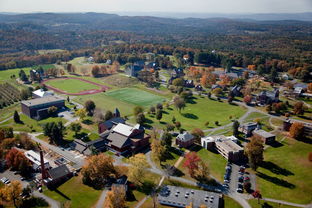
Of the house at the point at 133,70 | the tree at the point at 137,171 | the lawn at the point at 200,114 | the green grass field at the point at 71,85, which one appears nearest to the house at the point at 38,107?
the green grass field at the point at 71,85

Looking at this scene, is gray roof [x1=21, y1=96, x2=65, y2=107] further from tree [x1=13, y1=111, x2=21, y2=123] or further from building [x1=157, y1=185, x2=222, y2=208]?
building [x1=157, y1=185, x2=222, y2=208]

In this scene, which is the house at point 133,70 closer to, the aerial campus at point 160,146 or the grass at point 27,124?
the aerial campus at point 160,146

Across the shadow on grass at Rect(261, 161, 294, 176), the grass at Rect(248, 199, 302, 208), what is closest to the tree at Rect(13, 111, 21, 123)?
the grass at Rect(248, 199, 302, 208)

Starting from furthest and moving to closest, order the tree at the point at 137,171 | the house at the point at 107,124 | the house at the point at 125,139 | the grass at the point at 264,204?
the house at the point at 107,124 → the house at the point at 125,139 → the tree at the point at 137,171 → the grass at the point at 264,204

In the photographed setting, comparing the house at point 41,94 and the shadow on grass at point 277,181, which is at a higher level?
the house at point 41,94

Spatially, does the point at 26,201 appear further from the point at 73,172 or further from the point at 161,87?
the point at 161,87
